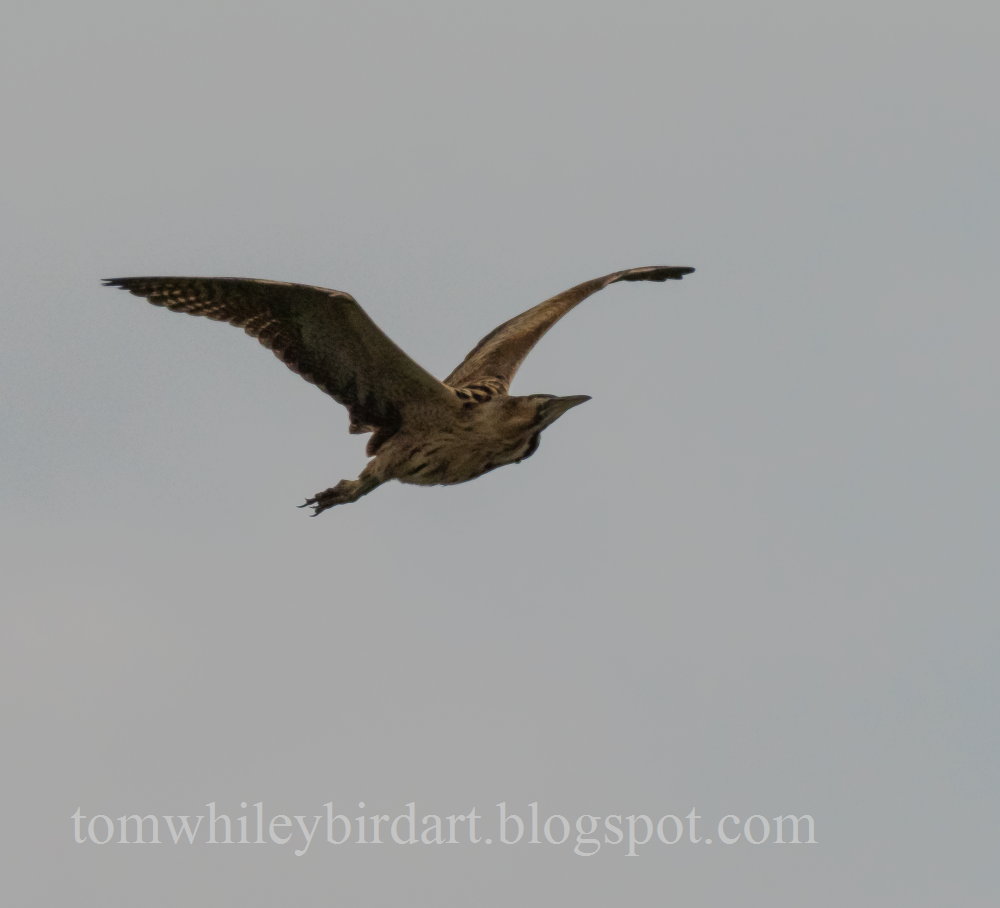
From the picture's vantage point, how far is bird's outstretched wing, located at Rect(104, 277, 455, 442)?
14.7 m

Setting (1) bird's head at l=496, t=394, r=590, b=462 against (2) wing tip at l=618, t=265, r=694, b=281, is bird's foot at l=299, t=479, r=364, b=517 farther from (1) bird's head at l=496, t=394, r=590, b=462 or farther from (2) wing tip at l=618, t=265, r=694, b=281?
(2) wing tip at l=618, t=265, r=694, b=281

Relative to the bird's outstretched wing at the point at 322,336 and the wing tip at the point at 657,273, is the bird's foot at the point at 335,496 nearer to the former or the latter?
the bird's outstretched wing at the point at 322,336

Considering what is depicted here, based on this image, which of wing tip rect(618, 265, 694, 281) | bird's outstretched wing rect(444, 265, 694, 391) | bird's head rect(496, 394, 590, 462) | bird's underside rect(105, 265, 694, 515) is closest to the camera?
bird's underside rect(105, 265, 694, 515)

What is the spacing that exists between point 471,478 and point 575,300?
2598 mm

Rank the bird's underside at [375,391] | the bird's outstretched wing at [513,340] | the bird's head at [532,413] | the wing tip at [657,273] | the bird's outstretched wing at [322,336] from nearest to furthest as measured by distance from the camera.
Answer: the bird's outstretched wing at [322,336] < the bird's underside at [375,391] < the bird's head at [532,413] < the bird's outstretched wing at [513,340] < the wing tip at [657,273]

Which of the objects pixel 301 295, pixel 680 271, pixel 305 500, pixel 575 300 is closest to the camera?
pixel 301 295

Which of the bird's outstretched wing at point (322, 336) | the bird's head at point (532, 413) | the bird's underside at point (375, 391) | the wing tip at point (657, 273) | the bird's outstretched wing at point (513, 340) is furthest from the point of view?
the wing tip at point (657, 273)

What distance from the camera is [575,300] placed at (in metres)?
17.7

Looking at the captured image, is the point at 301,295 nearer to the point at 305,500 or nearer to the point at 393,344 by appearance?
the point at 393,344

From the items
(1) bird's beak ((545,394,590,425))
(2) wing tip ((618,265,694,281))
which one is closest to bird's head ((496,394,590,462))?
(1) bird's beak ((545,394,590,425))

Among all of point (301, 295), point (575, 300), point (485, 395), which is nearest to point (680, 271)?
point (575, 300)

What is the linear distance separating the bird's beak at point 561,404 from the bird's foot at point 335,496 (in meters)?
1.59

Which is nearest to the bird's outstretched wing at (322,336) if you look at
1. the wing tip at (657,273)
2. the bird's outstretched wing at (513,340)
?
the bird's outstretched wing at (513,340)

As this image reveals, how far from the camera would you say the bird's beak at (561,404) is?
15094 millimetres
